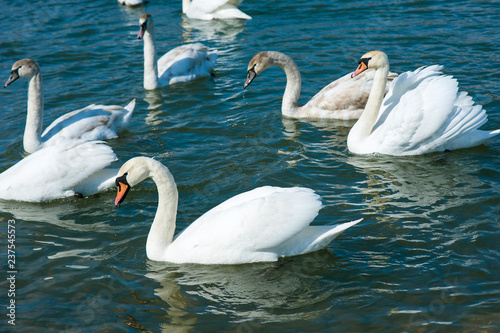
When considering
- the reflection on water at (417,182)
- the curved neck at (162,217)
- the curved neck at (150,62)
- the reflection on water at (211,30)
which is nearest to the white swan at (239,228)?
the curved neck at (162,217)

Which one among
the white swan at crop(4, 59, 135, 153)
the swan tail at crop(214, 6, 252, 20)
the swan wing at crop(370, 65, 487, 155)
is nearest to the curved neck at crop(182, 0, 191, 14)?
the swan tail at crop(214, 6, 252, 20)

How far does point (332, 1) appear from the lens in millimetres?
16047

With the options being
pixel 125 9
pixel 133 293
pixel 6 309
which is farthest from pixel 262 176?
pixel 125 9

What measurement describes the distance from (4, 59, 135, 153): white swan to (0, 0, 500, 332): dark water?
1.31 feet

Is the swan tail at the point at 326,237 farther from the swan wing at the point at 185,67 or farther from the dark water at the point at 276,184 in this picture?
the swan wing at the point at 185,67

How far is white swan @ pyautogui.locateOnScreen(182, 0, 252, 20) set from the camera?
16.3 m

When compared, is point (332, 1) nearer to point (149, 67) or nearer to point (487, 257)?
point (149, 67)

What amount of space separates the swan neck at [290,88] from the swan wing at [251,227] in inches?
179

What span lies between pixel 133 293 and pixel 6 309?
1191 mm

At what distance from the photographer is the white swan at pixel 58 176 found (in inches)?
324

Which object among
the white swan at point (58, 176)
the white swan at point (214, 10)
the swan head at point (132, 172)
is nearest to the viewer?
the swan head at point (132, 172)

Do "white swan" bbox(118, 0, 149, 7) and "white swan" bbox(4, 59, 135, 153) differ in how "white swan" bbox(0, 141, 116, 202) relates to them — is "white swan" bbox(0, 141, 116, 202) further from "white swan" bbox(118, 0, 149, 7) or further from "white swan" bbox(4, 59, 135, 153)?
"white swan" bbox(118, 0, 149, 7)

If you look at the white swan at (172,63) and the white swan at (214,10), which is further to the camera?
the white swan at (214,10)

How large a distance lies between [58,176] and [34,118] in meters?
1.86
